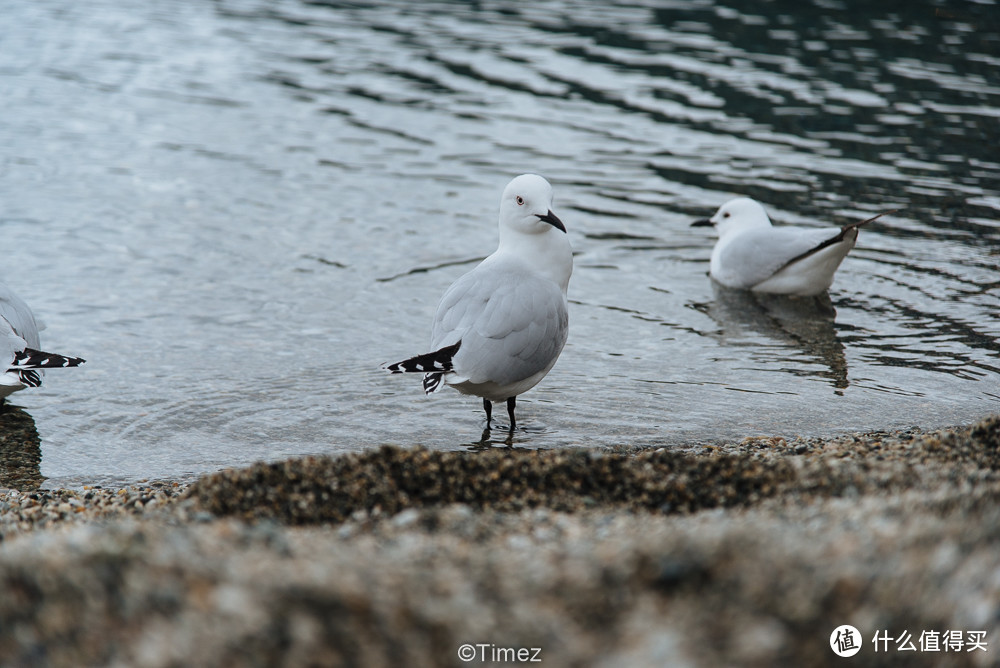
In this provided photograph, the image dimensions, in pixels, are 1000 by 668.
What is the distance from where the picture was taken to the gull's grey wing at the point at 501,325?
17.6 feet

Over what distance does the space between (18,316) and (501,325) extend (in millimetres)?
2961

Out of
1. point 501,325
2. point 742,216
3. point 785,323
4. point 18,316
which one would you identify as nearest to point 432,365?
point 501,325

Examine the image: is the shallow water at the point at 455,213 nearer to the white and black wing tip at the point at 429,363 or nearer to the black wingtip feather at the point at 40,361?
the black wingtip feather at the point at 40,361

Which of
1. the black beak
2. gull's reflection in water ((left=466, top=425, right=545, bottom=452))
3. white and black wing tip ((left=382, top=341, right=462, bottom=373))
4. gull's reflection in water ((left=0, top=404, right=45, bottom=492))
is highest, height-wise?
the black beak

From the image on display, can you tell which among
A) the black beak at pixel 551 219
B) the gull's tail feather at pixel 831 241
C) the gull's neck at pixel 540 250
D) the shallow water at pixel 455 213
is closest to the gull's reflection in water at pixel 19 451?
the shallow water at pixel 455 213

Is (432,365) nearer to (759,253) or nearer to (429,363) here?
(429,363)

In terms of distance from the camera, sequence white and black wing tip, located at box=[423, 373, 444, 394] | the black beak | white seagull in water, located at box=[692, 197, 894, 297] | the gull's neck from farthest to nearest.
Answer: white seagull in water, located at box=[692, 197, 894, 297], the gull's neck, the black beak, white and black wing tip, located at box=[423, 373, 444, 394]

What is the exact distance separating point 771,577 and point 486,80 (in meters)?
13.8

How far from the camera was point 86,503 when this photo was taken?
4.66 meters

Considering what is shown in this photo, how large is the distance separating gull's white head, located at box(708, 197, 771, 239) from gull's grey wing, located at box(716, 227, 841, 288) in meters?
0.22

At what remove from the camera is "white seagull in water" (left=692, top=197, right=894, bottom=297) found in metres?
8.41

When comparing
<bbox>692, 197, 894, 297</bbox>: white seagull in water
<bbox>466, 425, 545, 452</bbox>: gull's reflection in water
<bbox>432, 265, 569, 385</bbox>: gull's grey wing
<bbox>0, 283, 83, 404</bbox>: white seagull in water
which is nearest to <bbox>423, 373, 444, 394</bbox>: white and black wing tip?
<bbox>432, 265, 569, 385</bbox>: gull's grey wing

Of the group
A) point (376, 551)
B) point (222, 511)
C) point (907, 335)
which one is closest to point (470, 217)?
point (907, 335)

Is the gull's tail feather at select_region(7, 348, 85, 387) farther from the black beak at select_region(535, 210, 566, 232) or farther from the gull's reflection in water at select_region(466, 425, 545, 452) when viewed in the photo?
the black beak at select_region(535, 210, 566, 232)
